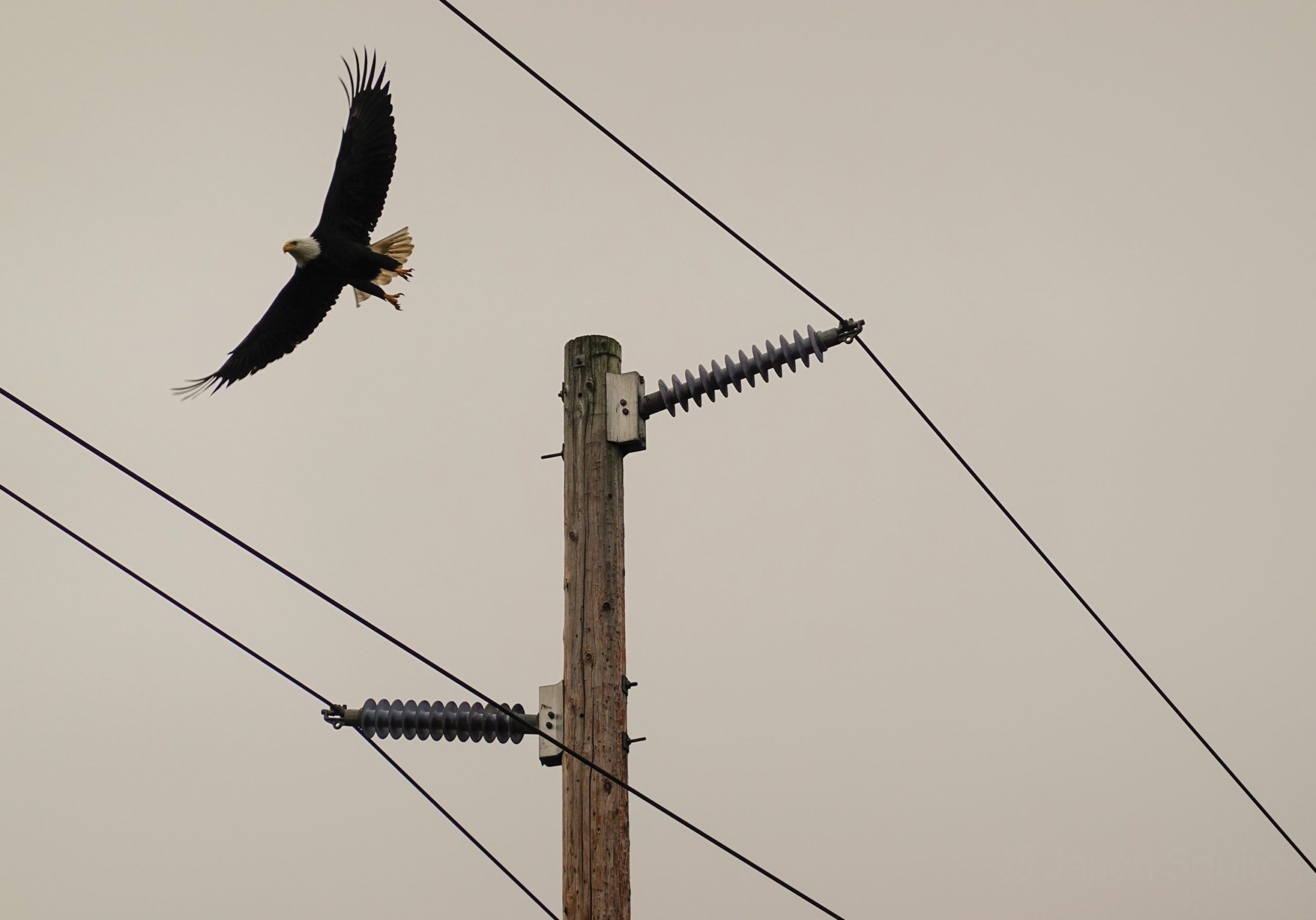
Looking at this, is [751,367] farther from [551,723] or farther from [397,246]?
[397,246]

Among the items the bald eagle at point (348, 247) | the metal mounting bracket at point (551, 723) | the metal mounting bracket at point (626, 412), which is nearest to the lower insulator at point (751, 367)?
the metal mounting bracket at point (626, 412)

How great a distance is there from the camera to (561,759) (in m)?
3.91

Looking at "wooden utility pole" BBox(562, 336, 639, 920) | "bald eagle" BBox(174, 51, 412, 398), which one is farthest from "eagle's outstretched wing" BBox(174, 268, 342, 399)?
"wooden utility pole" BBox(562, 336, 639, 920)

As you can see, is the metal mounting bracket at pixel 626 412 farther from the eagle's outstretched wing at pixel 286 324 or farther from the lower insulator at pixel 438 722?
the eagle's outstretched wing at pixel 286 324

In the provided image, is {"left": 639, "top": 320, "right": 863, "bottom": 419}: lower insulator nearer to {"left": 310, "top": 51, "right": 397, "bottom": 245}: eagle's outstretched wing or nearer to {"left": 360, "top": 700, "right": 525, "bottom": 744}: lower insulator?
{"left": 360, "top": 700, "right": 525, "bottom": 744}: lower insulator

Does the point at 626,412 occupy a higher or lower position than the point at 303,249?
lower

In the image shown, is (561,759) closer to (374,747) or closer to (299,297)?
(374,747)

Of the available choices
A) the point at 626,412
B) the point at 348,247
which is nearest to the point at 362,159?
the point at 348,247

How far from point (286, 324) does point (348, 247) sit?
0.54 meters

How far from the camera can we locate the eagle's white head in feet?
20.4

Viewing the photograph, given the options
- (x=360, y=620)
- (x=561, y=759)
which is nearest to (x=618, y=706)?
(x=561, y=759)

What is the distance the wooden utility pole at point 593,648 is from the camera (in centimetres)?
373

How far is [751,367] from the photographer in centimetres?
439

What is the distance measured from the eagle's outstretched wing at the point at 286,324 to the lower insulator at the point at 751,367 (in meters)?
2.83
